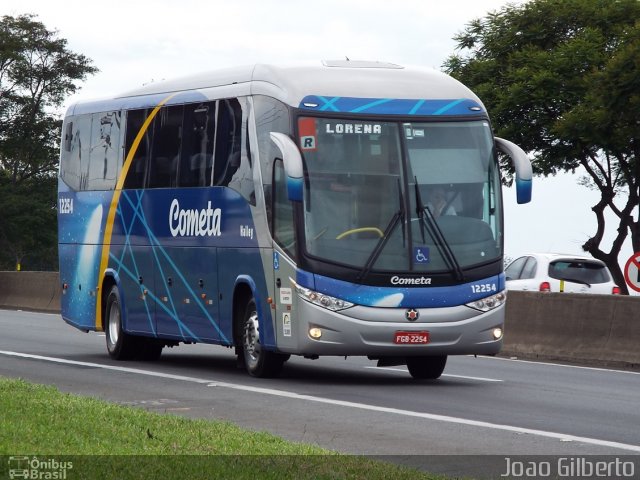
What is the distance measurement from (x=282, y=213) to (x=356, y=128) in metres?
1.25

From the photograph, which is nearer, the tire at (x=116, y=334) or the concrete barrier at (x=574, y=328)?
the tire at (x=116, y=334)

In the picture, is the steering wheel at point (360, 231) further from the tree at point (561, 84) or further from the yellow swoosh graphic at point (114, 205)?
the tree at point (561, 84)

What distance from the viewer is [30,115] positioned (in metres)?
83.5

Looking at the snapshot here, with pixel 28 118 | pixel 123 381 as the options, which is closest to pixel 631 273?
pixel 123 381

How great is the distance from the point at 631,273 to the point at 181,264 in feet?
27.9

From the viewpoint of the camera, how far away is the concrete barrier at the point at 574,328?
74.1 feet

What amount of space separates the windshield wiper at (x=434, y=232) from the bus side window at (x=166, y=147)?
13.8ft

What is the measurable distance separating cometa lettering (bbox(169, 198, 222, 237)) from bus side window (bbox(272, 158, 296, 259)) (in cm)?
168

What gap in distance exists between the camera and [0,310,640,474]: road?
39.5 feet

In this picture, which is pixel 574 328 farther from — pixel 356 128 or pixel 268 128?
pixel 268 128

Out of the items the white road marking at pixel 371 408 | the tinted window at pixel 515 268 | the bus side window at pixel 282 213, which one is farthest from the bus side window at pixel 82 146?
the tinted window at pixel 515 268

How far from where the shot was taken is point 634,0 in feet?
170

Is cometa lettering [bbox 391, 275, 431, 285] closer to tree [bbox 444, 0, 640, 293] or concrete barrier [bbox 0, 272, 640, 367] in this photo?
concrete barrier [bbox 0, 272, 640, 367]

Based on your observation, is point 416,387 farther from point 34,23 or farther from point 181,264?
point 34,23
